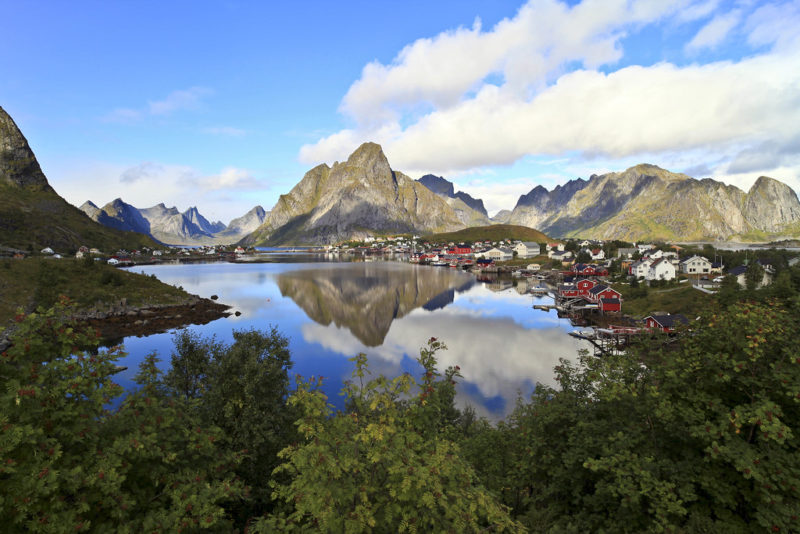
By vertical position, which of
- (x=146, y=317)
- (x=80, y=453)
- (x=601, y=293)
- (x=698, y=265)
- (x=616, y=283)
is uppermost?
(x=80, y=453)

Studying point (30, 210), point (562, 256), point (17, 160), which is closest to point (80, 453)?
point (562, 256)

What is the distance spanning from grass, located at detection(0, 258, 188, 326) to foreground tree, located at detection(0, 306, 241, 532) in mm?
77764

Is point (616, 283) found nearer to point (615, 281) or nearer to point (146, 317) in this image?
point (615, 281)

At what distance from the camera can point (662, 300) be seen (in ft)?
229

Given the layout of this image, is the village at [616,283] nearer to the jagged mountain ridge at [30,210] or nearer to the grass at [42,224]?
the grass at [42,224]

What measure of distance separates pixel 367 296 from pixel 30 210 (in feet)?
599

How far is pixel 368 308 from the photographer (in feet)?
266

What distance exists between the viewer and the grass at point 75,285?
65250 mm

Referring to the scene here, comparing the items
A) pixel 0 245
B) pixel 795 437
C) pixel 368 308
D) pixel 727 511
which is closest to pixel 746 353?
pixel 795 437

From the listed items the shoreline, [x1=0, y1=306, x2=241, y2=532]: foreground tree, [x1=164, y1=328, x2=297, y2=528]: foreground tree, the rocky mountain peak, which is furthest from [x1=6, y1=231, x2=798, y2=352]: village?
the rocky mountain peak

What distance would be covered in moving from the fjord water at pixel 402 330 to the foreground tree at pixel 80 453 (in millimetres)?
21340

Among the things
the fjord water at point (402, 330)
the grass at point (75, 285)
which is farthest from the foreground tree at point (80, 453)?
the grass at point (75, 285)

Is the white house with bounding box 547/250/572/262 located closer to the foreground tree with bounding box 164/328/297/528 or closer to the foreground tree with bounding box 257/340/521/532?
the foreground tree with bounding box 164/328/297/528

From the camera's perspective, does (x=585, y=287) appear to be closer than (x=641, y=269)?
Yes
